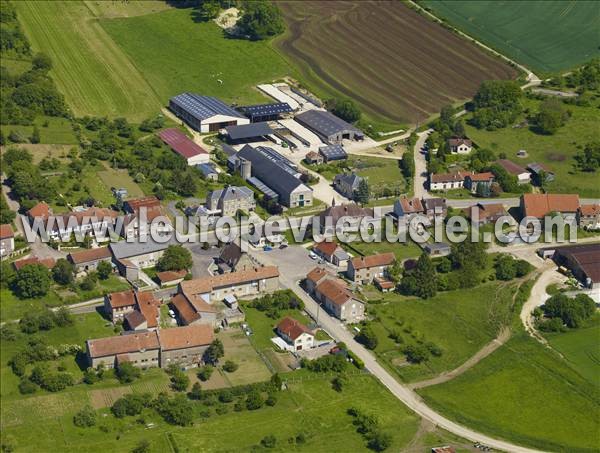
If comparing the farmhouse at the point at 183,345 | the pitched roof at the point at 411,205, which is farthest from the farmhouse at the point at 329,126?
the farmhouse at the point at 183,345

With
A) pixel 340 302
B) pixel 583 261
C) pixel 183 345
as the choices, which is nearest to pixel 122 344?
pixel 183 345

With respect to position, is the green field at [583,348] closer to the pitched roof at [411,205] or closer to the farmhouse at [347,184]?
the pitched roof at [411,205]

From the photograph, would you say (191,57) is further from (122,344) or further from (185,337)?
(122,344)

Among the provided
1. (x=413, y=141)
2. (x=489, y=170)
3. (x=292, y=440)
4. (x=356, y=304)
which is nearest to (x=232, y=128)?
(x=413, y=141)

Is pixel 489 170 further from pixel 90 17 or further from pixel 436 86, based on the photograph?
pixel 90 17

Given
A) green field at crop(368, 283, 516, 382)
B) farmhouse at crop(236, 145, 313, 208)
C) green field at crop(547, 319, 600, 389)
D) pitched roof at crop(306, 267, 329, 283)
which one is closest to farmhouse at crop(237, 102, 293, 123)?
farmhouse at crop(236, 145, 313, 208)

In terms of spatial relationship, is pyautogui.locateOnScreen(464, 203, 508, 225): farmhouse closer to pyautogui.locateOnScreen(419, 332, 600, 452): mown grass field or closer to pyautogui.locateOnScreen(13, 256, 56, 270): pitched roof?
pyautogui.locateOnScreen(419, 332, 600, 452): mown grass field
